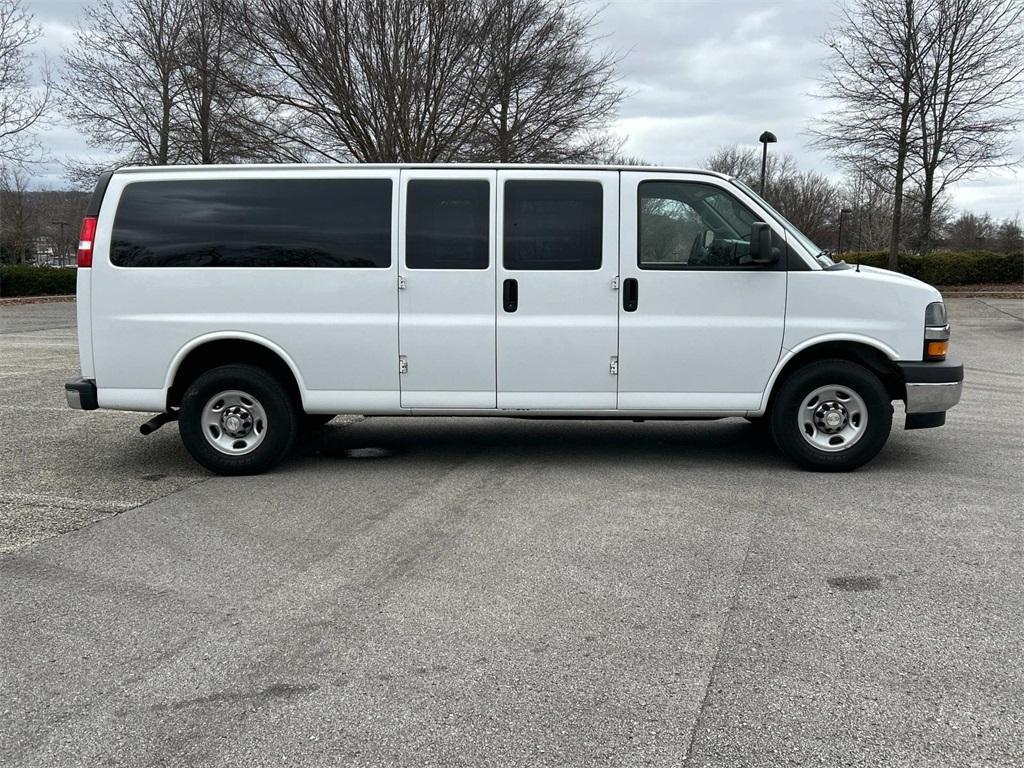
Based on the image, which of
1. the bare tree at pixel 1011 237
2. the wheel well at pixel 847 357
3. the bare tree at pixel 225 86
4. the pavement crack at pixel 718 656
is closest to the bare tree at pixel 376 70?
the bare tree at pixel 225 86

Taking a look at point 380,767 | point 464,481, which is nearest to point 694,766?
point 380,767

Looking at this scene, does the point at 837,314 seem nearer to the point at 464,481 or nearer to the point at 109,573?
the point at 464,481

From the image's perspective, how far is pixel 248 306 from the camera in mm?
6363

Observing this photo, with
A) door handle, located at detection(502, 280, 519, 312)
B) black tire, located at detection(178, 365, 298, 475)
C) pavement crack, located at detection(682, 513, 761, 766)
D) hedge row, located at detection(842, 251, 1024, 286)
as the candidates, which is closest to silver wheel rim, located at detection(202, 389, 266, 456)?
black tire, located at detection(178, 365, 298, 475)

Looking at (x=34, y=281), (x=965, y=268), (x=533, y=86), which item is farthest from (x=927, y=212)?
(x=34, y=281)

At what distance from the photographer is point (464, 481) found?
6.38m

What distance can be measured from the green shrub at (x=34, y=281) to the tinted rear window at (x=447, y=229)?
28.7 m

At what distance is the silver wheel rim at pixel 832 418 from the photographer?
20.9 feet

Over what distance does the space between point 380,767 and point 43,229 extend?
66350mm

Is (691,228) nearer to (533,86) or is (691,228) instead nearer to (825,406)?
(825,406)

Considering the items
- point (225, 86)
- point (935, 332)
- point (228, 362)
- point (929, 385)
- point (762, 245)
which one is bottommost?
point (929, 385)

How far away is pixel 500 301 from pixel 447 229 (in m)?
0.66

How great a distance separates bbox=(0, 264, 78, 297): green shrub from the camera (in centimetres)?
2998

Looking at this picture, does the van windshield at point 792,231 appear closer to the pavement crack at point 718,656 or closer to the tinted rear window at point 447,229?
the tinted rear window at point 447,229
